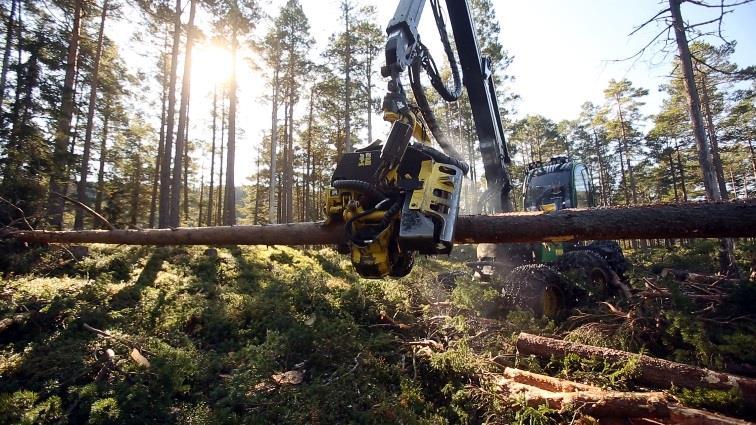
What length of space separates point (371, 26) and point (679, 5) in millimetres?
18316

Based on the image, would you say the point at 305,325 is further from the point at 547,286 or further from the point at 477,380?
the point at 547,286

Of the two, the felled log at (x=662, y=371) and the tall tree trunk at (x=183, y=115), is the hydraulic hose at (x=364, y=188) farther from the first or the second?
the tall tree trunk at (x=183, y=115)

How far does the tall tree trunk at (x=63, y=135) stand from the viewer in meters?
11.7

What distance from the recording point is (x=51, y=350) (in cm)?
552

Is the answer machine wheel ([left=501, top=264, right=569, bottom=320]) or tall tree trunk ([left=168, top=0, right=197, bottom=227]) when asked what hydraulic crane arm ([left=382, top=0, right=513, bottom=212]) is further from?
tall tree trunk ([left=168, top=0, right=197, bottom=227])

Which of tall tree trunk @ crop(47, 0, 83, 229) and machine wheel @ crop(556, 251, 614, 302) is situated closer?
machine wheel @ crop(556, 251, 614, 302)

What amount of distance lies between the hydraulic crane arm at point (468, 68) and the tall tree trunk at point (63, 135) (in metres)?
11.3

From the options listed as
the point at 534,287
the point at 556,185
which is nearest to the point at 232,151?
the point at 556,185

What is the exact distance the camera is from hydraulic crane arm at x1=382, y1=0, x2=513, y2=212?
327cm

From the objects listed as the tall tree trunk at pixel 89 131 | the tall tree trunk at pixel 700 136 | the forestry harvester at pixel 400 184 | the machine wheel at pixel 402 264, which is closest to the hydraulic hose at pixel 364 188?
the forestry harvester at pixel 400 184

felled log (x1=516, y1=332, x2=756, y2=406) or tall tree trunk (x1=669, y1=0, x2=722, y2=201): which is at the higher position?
tall tree trunk (x1=669, y1=0, x2=722, y2=201)

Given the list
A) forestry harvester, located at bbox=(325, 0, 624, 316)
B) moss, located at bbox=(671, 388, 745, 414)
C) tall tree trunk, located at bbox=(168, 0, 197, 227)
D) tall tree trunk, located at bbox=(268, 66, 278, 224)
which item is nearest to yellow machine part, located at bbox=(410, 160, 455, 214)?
forestry harvester, located at bbox=(325, 0, 624, 316)

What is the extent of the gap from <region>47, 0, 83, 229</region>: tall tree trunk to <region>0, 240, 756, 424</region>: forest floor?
12.4 feet

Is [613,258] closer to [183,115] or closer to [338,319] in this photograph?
[338,319]
